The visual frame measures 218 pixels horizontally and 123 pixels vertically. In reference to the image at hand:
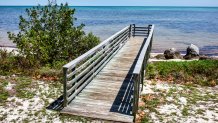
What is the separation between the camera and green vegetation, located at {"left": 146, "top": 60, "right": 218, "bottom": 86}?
40.4 ft

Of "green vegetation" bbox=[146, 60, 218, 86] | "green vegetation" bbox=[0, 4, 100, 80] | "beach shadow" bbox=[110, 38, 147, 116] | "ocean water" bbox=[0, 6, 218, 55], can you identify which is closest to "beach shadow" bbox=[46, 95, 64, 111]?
"beach shadow" bbox=[110, 38, 147, 116]

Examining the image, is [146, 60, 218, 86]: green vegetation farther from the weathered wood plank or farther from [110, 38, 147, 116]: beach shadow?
[110, 38, 147, 116]: beach shadow

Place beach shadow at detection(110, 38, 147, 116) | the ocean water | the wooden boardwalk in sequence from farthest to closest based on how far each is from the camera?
the ocean water < beach shadow at detection(110, 38, 147, 116) < the wooden boardwalk

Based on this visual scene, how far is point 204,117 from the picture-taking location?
7883 millimetres

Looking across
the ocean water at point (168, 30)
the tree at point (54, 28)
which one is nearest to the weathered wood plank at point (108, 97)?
the tree at point (54, 28)

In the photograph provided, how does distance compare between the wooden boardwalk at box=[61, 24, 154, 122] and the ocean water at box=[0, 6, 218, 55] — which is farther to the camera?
the ocean water at box=[0, 6, 218, 55]

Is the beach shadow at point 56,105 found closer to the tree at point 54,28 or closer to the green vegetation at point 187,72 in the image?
the green vegetation at point 187,72

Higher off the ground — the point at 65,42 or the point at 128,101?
the point at 65,42

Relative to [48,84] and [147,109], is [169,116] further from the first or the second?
[48,84]

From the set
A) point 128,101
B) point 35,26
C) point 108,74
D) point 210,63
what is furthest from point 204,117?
point 35,26

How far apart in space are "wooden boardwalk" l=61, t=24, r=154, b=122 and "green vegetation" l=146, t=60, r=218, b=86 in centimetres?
163

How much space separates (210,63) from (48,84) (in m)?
8.53

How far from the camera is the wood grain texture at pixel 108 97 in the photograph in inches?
296

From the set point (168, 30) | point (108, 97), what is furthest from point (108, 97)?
point (168, 30)
